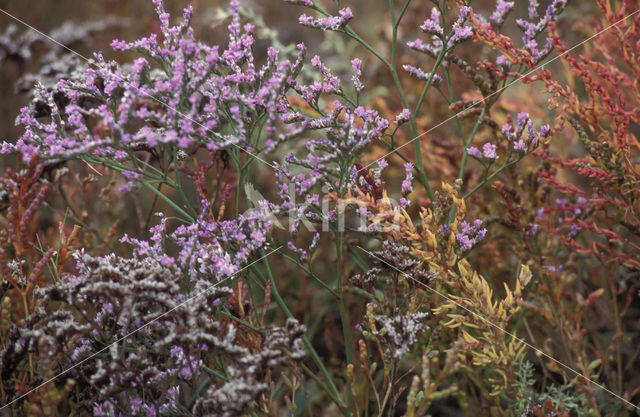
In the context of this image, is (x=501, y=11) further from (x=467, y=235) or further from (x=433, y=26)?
(x=467, y=235)

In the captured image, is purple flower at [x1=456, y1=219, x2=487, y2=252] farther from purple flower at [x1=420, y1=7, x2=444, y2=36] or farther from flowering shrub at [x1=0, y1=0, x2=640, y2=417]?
purple flower at [x1=420, y1=7, x2=444, y2=36]

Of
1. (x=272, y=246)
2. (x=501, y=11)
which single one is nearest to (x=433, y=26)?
(x=501, y=11)

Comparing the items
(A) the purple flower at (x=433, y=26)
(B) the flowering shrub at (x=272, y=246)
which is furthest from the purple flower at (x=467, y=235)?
(A) the purple flower at (x=433, y=26)

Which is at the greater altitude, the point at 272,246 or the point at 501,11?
the point at 501,11

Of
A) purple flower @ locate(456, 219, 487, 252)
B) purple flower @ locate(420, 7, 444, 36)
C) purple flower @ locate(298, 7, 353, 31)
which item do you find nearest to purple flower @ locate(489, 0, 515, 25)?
purple flower @ locate(420, 7, 444, 36)

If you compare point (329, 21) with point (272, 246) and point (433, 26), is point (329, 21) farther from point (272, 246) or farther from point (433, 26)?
point (272, 246)

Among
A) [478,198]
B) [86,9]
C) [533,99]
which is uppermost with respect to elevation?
[86,9]

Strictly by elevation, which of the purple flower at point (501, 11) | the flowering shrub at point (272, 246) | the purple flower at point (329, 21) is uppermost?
the purple flower at point (501, 11)

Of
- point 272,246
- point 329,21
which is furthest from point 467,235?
point 329,21

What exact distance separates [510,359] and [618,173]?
1.32 ft

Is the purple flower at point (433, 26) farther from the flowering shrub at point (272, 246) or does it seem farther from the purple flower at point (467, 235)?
the purple flower at point (467, 235)

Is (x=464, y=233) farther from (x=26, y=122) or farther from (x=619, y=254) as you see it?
(x=26, y=122)

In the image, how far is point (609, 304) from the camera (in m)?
1.29

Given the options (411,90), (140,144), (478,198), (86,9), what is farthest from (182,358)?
(86,9)
